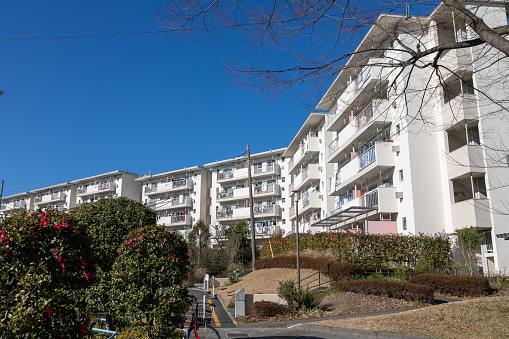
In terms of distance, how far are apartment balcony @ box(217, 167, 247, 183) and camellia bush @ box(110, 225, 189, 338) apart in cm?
4874

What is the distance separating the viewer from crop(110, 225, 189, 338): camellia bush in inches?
296

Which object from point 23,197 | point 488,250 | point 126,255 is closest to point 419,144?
point 488,250

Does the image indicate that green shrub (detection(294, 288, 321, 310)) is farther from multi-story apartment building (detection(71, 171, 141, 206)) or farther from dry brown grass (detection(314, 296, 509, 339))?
multi-story apartment building (detection(71, 171, 141, 206))

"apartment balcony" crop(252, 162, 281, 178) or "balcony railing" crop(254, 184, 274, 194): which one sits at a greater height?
"apartment balcony" crop(252, 162, 281, 178)

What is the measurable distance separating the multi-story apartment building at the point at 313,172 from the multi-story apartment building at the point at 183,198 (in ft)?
57.7

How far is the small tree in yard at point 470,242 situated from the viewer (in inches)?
797

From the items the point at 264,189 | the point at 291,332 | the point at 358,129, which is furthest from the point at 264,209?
the point at 291,332

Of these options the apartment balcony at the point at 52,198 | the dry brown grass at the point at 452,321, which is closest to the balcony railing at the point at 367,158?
the dry brown grass at the point at 452,321

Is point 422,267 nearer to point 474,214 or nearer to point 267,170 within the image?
point 474,214

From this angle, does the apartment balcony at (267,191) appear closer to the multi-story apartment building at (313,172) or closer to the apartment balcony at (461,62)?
the multi-story apartment building at (313,172)

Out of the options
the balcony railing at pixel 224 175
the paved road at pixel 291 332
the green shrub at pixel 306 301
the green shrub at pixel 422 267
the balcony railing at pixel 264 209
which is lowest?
the paved road at pixel 291 332

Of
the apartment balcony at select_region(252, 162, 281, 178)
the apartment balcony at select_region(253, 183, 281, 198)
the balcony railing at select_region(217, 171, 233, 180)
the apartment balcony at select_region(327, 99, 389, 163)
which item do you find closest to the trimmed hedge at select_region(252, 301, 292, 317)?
the apartment balcony at select_region(327, 99, 389, 163)

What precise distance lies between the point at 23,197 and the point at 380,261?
82.4 metres

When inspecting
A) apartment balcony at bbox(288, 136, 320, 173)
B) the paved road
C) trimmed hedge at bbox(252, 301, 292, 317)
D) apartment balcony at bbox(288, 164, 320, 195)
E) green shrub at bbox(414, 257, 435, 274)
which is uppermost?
apartment balcony at bbox(288, 136, 320, 173)
